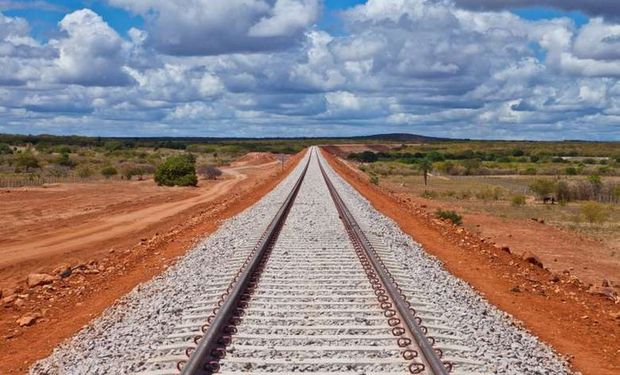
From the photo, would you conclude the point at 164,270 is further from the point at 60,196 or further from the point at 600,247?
the point at 60,196

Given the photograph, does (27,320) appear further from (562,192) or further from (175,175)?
(562,192)

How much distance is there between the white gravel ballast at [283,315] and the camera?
716cm

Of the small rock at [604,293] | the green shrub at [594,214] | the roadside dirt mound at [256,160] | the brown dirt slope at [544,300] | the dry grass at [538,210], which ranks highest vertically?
the brown dirt slope at [544,300]

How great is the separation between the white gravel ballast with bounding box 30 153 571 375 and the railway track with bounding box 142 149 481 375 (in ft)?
0.12

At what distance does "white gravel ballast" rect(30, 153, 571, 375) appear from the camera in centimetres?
716

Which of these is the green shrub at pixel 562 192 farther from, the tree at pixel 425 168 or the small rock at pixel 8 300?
the small rock at pixel 8 300

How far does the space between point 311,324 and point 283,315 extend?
0.54m

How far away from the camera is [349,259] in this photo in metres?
13.1

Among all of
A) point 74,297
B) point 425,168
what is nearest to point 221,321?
point 74,297

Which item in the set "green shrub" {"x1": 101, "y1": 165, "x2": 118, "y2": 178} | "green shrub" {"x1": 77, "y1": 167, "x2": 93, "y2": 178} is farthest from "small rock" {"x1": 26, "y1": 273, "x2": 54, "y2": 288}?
"green shrub" {"x1": 101, "y1": 165, "x2": 118, "y2": 178}

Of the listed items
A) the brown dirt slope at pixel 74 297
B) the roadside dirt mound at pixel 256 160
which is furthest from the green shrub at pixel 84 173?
the brown dirt slope at pixel 74 297

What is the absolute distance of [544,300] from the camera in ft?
37.1

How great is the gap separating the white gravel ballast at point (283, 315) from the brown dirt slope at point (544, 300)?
0.39 meters

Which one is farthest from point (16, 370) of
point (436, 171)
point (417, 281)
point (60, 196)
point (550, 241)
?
point (436, 171)
